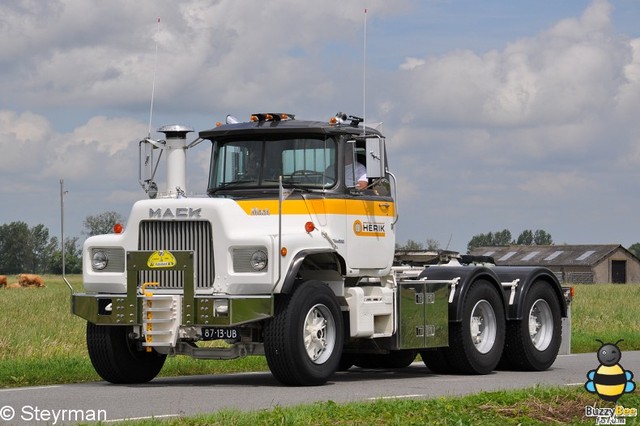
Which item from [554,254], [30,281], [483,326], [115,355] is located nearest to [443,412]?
[115,355]

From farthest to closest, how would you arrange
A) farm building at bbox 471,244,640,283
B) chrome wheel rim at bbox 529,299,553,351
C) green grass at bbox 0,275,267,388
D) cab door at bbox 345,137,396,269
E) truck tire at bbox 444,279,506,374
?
farm building at bbox 471,244,640,283, chrome wheel rim at bbox 529,299,553,351, truck tire at bbox 444,279,506,374, green grass at bbox 0,275,267,388, cab door at bbox 345,137,396,269

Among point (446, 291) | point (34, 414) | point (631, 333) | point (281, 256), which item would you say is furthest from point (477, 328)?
point (631, 333)

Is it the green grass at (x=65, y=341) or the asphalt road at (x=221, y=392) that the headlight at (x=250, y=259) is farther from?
the green grass at (x=65, y=341)

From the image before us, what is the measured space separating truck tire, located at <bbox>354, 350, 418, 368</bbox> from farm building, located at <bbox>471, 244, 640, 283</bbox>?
8430 cm

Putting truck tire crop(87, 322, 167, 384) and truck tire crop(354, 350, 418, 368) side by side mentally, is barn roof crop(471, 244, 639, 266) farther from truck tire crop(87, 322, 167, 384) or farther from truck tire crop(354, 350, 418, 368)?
truck tire crop(87, 322, 167, 384)

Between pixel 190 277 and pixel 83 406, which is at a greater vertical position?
pixel 190 277

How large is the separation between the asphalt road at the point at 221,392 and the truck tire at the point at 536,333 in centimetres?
27

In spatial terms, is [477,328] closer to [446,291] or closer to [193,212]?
[446,291]

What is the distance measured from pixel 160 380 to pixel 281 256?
3.16 meters

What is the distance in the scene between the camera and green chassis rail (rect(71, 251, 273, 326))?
1426cm

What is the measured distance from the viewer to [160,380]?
16.5 metres

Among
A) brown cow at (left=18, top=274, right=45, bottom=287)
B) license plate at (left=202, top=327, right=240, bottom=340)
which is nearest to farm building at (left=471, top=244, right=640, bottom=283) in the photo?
brown cow at (left=18, top=274, right=45, bottom=287)

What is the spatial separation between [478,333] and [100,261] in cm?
541

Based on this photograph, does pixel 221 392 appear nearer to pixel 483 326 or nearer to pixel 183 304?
pixel 183 304
